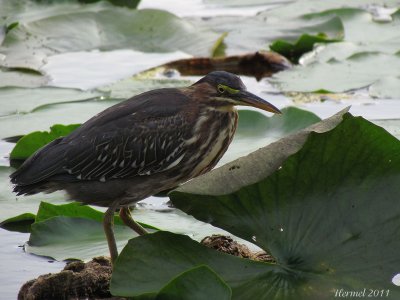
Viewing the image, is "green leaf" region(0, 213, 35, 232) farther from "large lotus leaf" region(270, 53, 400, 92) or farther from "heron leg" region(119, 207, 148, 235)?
"large lotus leaf" region(270, 53, 400, 92)

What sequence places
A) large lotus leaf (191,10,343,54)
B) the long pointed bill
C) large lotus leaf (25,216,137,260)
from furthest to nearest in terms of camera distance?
large lotus leaf (191,10,343,54) → the long pointed bill → large lotus leaf (25,216,137,260)

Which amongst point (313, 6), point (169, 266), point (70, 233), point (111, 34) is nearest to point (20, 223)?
point (70, 233)

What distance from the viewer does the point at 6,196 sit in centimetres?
659

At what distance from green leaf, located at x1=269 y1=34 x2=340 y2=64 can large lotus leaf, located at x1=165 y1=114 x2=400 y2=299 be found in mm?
4945

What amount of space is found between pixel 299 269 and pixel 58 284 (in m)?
1.29

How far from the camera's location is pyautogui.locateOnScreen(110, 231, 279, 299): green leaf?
4.80 metres

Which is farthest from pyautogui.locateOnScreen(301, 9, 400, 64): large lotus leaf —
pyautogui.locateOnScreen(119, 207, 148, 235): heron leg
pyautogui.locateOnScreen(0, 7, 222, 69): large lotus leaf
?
pyautogui.locateOnScreen(119, 207, 148, 235): heron leg

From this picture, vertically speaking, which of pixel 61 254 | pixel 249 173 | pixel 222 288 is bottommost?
pixel 61 254

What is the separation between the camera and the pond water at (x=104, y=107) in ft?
19.5

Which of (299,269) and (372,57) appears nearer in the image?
(299,269)

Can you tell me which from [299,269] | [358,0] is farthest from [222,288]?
[358,0]

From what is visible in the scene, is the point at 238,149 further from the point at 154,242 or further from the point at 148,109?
the point at 154,242

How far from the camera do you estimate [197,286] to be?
14.9 ft

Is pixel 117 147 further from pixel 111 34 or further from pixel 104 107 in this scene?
pixel 111 34
